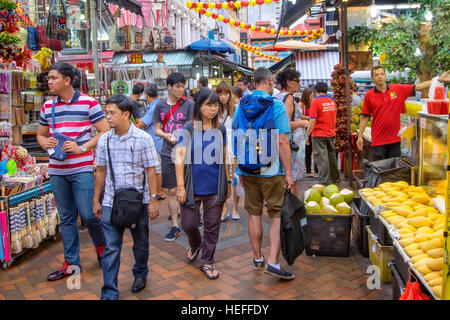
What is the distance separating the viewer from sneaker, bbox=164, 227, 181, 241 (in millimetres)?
5477

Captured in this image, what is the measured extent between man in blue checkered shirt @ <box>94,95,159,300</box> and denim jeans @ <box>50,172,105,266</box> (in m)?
0.43

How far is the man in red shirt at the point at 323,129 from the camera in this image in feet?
25.1

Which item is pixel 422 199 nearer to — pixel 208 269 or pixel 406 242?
pixel 406 242

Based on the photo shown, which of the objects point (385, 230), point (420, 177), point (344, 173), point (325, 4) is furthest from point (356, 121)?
point (385, 230)

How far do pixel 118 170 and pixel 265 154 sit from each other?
1.33m

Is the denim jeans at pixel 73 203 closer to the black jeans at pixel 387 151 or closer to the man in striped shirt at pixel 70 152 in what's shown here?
the man in striped shirt at pixel 70 152

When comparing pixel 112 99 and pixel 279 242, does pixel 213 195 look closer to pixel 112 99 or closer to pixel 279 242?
pixel 279 242

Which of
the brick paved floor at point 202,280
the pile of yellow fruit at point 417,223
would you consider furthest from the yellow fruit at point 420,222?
the brick paved floor at point 202,280

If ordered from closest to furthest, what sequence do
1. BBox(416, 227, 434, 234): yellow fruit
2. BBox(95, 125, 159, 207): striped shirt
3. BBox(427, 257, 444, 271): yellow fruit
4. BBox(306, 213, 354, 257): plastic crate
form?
BBox(427, 257, 444, 271): yellow fruit, BBox(416, 227, 434, 234): yellow fruit, BBox(95, 125, 159, 207): striped shirt, BBox(306, 213, 354, 257): plastic crate

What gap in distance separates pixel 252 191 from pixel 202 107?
944 mm

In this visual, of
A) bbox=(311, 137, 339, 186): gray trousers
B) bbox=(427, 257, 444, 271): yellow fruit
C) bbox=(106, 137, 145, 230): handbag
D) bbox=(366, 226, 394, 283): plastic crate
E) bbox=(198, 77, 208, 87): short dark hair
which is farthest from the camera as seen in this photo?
bbox=(311, 137, 339, 186): gray trousers

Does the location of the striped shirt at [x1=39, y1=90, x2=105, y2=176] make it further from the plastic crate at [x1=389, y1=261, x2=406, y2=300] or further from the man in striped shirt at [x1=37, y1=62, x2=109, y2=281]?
the plastic crate at [x1=389, y1=261, x2=406, y2=300]

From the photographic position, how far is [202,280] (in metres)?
4.24

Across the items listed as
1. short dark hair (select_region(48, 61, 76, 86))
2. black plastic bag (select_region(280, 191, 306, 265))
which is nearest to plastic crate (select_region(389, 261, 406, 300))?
black plastic bag (select_region(280, 191, 306, 265))
